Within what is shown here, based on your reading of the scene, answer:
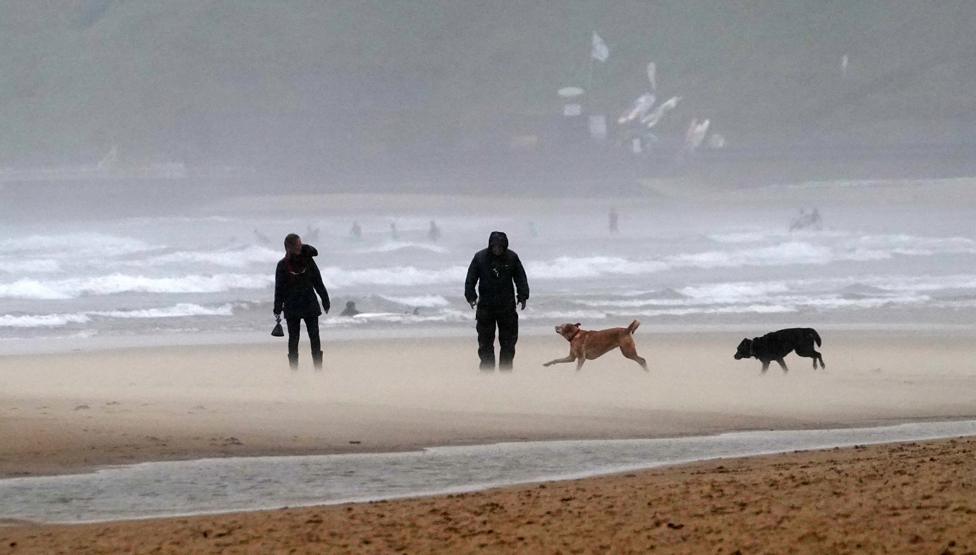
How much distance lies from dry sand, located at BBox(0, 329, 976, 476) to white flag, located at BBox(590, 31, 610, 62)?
169ft

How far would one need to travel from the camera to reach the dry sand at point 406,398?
973 cm

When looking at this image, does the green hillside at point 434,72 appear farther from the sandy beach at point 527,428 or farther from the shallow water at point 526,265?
the sandy beach at point 527,428

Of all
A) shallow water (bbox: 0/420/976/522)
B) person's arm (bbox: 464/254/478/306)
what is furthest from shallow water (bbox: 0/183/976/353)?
shallow water (bbox: 0/420/976/522)

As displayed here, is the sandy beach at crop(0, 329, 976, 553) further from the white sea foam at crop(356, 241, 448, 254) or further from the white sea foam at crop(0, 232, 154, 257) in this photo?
the white sea foam at crop(0, 232, 154, 257)

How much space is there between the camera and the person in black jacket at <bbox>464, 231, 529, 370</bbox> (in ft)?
46.6

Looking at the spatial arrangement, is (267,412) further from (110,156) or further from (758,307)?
(110,156)

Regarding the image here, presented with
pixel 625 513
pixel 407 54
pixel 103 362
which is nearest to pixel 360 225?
pixel 407 54

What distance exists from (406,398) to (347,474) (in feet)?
12.4

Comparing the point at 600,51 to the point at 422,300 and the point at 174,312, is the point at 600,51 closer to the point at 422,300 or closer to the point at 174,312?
the point at 422,300

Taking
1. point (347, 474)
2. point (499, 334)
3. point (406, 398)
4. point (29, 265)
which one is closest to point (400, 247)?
point (29, 265)

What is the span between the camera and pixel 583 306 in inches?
1033

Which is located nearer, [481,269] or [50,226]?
[481,269]

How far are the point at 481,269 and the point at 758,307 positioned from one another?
12.4m

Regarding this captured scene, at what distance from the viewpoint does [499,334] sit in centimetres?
1441
